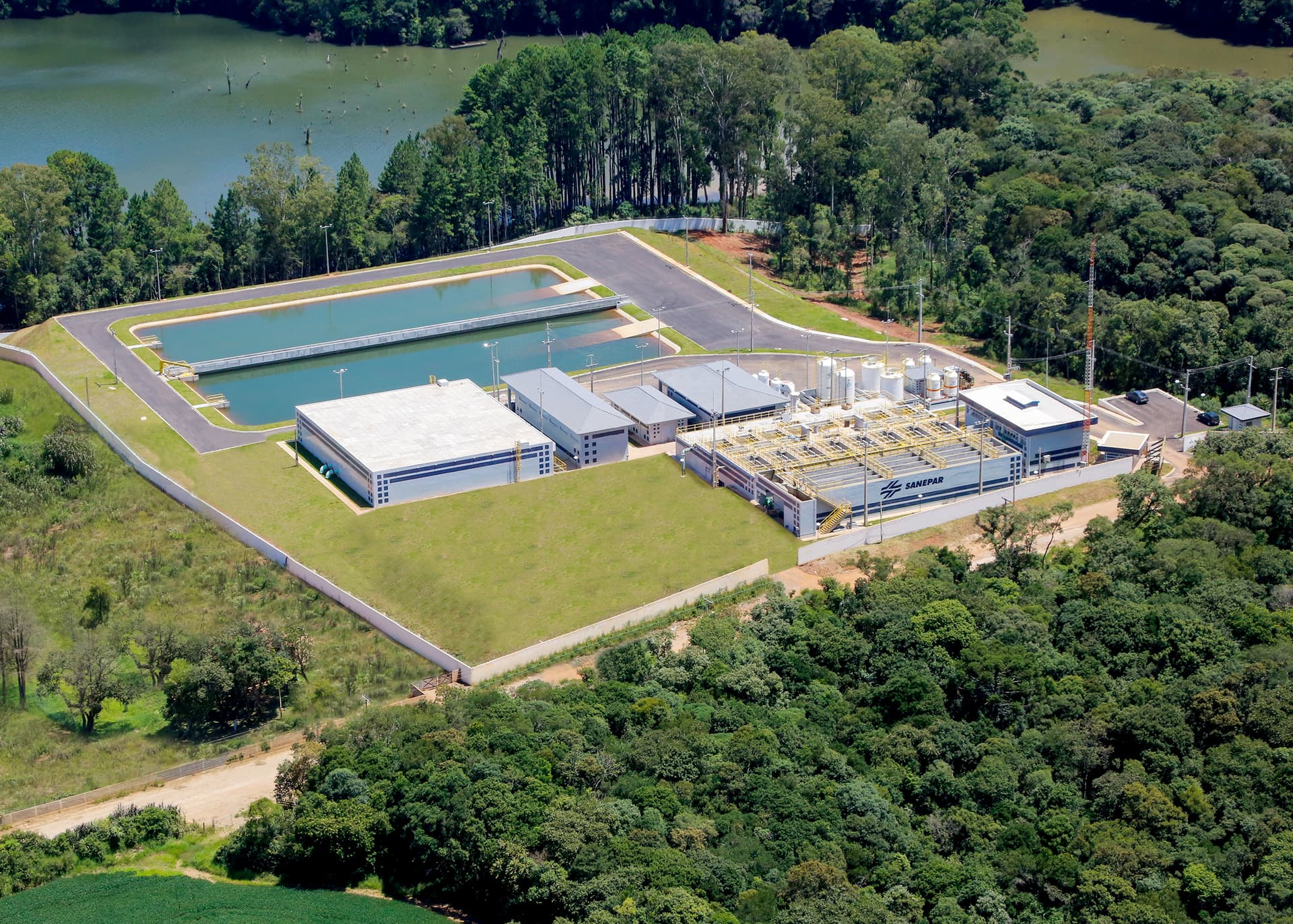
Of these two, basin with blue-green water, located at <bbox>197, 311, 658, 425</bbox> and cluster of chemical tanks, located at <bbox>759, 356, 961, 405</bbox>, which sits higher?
cluster of chemical tanks, located at <bbox>759, 356, 961, 405</bbox>

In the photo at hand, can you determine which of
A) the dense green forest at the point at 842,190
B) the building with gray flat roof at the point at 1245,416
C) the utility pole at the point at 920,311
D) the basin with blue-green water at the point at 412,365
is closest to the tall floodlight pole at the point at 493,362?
the basin with blue-green water at the point at 412,365

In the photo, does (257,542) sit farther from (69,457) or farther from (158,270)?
(158,270)

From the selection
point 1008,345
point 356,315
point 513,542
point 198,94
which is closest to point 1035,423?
point 1008,345

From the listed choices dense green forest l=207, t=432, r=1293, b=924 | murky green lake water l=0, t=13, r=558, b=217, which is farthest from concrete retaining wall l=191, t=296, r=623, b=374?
dense green forest l=207, t=432, r=1293, b=924

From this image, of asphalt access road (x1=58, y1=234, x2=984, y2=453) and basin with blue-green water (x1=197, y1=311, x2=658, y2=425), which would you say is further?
basin with blue-green water (x1=197, y1=311, x2=658, y2=425)

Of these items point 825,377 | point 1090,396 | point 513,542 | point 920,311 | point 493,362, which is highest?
point 920,311

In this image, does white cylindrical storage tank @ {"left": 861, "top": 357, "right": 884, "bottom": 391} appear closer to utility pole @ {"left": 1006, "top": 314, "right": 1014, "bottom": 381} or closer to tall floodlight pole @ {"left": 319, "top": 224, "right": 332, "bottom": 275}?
utility pole @ {"left": 1006, "top": 314, "right": 1014, "bottom": 381}
